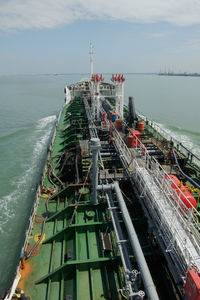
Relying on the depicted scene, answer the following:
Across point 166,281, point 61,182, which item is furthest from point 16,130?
point 166,281

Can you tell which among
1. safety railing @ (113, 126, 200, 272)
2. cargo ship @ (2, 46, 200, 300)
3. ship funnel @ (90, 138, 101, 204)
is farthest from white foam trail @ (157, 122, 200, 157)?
ship funnel @ (90, 138, 101, 204)

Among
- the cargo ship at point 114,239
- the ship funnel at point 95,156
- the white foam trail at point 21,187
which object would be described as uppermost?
the ship funnel at point 95,156

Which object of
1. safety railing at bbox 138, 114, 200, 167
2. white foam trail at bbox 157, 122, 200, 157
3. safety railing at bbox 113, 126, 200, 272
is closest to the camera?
safety railing at bbox 113, 126, 200, 272

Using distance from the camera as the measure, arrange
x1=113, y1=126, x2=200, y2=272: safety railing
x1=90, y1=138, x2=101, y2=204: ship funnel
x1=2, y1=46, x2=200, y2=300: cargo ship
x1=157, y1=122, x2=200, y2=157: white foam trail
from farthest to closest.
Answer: x1=157, y1=122, x2=200, y2=157: white foam trail < x1=90, y1=138, x2=101, y2=204: ship funnel < x1=2, y1=46, x2=200, y2=300: cargo ship < x1=113, y1=126, x2=200, y2=272: safety railing

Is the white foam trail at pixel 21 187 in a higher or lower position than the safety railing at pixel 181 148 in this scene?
lower

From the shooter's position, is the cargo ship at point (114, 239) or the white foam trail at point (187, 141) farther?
the white foam trail at point (187, 141)

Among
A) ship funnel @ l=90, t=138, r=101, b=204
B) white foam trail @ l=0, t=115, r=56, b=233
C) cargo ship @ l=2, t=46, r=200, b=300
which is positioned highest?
ship funnel @ l=90, t=138, r=101, b=204

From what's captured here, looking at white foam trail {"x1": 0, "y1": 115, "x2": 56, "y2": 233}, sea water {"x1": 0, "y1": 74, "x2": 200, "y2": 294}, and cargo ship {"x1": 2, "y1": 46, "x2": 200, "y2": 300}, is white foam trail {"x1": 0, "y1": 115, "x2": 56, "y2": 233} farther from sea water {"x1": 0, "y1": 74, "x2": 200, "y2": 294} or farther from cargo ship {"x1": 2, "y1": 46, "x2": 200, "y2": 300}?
cargo ship {"x1": 2, "y1": 46, "x2": 200, "y2": 300}

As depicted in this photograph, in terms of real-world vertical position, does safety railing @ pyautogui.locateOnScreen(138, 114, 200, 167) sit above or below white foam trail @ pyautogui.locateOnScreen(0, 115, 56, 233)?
above

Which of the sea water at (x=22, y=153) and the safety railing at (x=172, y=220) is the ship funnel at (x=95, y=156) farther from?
the sea water at (x=22, y=153)

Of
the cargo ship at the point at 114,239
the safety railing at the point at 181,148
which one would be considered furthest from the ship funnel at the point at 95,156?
the safety railing at the point at 181,148

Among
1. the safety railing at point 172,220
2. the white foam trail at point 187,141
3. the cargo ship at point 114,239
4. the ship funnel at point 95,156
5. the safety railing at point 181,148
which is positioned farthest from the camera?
the white foam trail at point 187,141

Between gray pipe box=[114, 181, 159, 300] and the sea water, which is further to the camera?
the sea water

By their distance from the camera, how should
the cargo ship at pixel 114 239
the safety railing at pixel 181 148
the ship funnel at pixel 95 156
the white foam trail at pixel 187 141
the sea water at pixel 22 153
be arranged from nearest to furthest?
the cargo ship at pixel 114 239
the ship funnel at pixel 95 156
the sea water at pixel 22 153
the safety railing at pixel 181 148
the white foam trail at pixel 187 141
